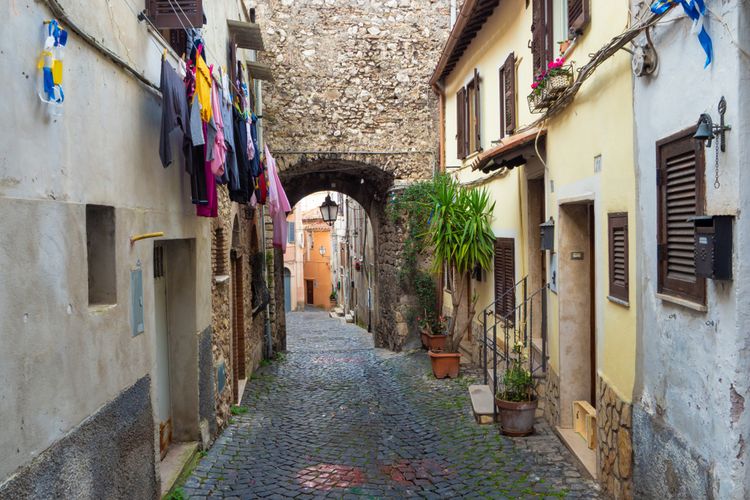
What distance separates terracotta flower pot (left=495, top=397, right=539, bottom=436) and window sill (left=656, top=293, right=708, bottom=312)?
3062 mm

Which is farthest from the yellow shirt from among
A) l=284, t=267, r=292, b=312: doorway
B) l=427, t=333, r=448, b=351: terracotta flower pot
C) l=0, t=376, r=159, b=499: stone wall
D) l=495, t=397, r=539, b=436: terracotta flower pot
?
l=284, t=267, r=292, b=312: doorway

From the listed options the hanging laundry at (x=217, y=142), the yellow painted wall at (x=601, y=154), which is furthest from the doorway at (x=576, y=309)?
the hanging laundry at (x=217, y=142)

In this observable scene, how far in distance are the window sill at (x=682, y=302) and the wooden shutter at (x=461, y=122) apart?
8206 millimetres

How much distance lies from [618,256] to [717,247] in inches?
79.2

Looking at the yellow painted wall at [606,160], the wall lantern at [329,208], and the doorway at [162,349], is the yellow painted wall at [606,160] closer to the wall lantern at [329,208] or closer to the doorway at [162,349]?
the doorway at [162,349]

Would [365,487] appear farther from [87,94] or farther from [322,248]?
[322,248]

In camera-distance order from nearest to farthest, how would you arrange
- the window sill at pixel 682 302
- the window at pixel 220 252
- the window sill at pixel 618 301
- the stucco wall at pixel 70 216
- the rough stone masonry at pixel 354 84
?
the stucco wall at pixel 70 216 → the window sill at pixel 682 302 → the window sill at pixel 618 301 → the window at pixel 220 252 → the rough stone masonry at pixel 354 84

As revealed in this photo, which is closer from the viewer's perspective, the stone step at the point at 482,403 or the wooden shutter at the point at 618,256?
the wooden shutter at the point at 618,256

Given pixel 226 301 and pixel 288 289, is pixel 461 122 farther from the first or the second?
pixel 288 289

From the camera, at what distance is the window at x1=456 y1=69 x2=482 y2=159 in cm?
1100

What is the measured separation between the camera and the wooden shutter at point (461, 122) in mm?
11977

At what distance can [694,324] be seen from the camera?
366 centimetres

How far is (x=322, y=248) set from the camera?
148 ft

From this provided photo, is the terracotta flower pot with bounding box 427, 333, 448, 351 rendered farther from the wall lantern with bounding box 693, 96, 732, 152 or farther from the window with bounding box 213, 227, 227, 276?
the wall lantern with bounding box 693, 96, 732, 152
